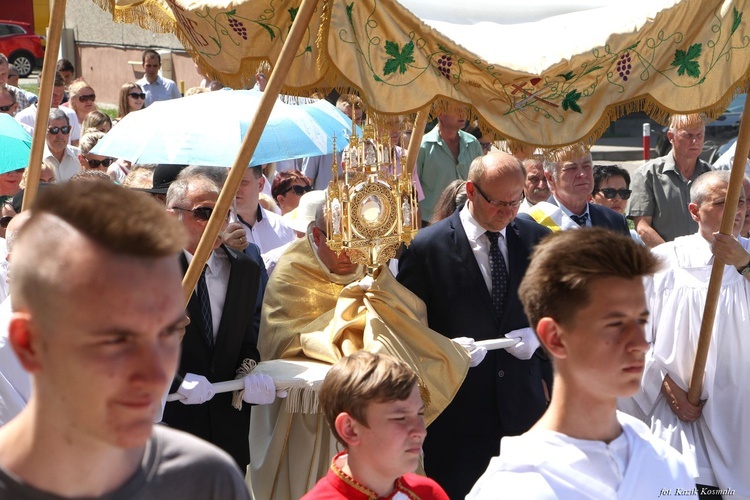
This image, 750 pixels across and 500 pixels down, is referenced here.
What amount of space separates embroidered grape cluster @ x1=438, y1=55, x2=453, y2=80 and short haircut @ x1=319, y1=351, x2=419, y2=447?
1.39 metres

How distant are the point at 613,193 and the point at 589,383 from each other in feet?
17.3

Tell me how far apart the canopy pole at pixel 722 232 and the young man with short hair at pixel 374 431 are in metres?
2.08

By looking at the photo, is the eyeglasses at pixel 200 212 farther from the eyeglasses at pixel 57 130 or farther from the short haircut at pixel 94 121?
the short haircut at pixel 94 121

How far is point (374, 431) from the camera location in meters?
3.62

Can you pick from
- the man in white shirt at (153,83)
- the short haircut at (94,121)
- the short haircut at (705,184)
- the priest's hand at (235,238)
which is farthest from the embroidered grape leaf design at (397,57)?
the man in white shirt at (153,83)

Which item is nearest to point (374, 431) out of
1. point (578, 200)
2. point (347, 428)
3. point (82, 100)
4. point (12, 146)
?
point (347, 428)

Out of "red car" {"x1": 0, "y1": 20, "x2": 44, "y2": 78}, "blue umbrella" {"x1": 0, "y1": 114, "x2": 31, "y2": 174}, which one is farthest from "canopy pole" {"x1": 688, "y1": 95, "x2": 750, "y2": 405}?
"red car" {"x1": 0, "y1": 20, "x2": 44, "y2": 78}

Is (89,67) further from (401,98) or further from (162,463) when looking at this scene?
(162,463)

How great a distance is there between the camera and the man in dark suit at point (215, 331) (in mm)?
4723

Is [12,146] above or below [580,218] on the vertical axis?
above

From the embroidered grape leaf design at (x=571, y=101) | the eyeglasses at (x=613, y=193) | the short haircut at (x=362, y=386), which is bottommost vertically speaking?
the short haircut at (x=362, y=386)

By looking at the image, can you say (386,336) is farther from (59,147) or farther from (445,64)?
(59,147)

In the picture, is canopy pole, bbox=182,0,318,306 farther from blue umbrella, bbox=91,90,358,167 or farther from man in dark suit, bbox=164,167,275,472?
blue umbrella, bbox=91,90,358,167

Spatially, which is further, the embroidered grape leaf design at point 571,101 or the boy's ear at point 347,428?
the embroidered grape leaf design at point 571,101
